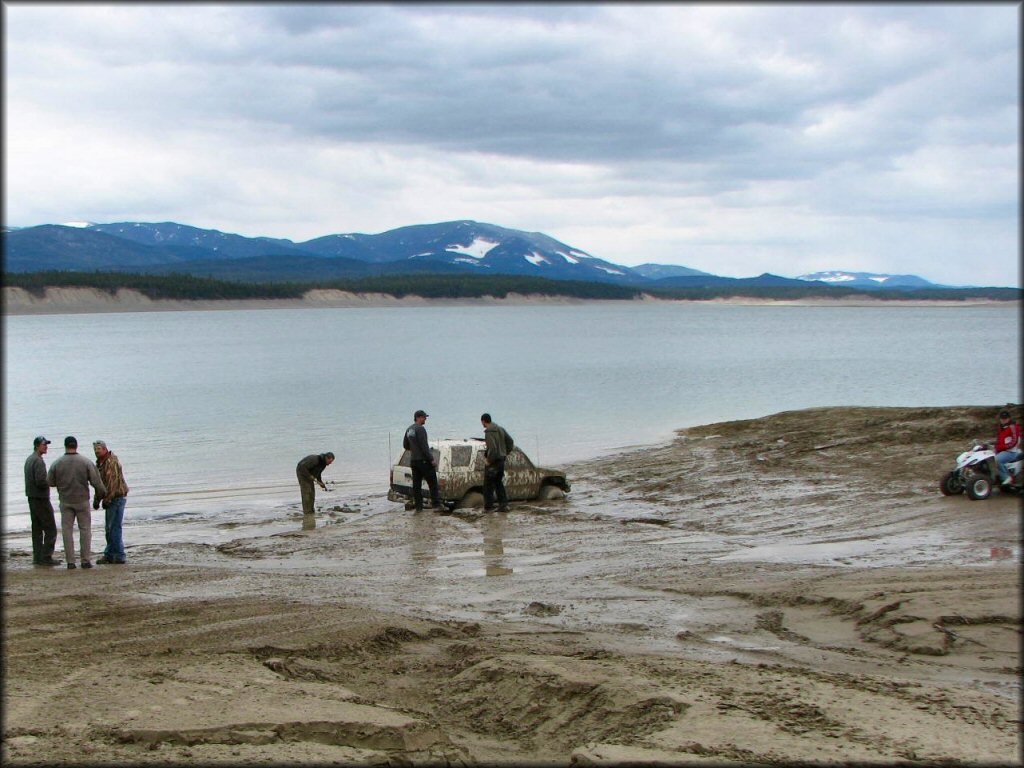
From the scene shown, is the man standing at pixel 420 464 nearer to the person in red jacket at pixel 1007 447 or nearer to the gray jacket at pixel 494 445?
the gray jacket at pixel 494 445

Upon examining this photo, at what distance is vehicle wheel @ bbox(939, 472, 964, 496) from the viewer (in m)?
15.8

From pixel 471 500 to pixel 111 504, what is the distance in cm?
658

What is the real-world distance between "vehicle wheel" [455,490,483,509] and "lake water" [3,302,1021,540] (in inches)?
142

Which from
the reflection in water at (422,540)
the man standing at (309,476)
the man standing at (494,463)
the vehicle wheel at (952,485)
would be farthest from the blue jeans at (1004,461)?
the man standing at (309,476)

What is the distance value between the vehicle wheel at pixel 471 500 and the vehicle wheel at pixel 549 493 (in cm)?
139

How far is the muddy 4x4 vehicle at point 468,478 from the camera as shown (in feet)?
58.4

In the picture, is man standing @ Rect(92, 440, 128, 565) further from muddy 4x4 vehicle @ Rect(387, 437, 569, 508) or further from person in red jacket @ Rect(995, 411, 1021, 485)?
person in red jacket @ Rect(995, 411, 1021, 485)

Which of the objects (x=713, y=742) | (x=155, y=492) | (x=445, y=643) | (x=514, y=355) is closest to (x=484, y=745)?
(x=713, y=742)

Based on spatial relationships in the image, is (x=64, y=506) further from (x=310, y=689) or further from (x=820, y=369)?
(x=820, y=369)

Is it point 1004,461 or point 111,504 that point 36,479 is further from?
point 1004,461

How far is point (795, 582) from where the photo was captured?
10.7 metres

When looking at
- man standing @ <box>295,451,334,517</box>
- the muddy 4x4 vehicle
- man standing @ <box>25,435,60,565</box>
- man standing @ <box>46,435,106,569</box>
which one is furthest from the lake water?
man standing @ <box>46,435,106,569</box>

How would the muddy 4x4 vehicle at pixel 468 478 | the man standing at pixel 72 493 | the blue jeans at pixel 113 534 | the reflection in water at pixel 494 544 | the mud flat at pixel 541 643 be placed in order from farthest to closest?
the muddy 4x4 vehicle at pixel 468 478, the blue jeans at pixel 113 534, the man standing at pixel 72 493, the reflection in water at pixel 494 544, the mud flat at pixel 541 643

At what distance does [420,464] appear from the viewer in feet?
57.0
